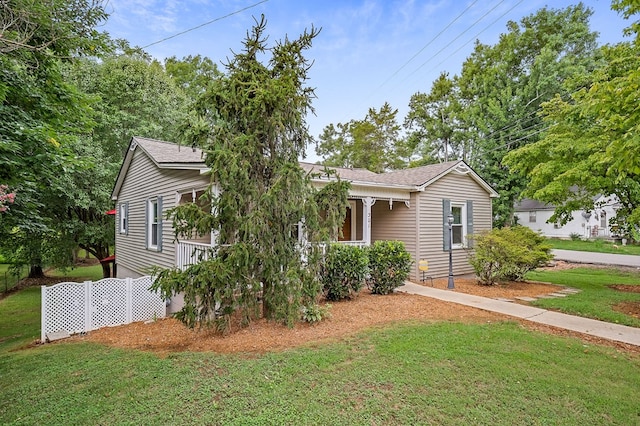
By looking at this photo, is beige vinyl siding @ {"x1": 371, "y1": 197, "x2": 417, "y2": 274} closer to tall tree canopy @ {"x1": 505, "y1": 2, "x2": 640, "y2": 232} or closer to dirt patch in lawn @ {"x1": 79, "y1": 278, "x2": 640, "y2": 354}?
dirt patch in lawn @ {"x1": 79, "y1": 278, "x2": 640, "y2": 354}

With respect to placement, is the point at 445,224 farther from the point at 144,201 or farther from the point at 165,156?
the point at 144,201

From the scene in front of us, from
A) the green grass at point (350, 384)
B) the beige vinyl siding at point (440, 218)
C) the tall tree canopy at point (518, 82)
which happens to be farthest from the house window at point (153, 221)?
the tall tree canopy at point (518, 82)

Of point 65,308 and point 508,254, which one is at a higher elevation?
point 508,254

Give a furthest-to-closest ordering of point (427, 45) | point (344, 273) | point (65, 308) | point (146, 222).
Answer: point (427, 45), point (146, 222), point (344, 273), point (65, 308)

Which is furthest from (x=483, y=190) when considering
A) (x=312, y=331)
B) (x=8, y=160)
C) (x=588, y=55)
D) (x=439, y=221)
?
(x=588, y=55)

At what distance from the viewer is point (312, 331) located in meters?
5.36

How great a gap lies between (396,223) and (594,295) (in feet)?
17.8

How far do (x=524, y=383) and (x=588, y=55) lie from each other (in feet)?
88.6

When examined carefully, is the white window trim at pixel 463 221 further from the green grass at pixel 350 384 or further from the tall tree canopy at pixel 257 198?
the tall tree canopy at pixel 257 198

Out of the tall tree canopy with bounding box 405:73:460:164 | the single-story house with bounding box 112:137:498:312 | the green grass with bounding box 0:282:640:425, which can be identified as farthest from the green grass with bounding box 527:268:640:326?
the tall tree canopy with bounding box 405:73:460:164

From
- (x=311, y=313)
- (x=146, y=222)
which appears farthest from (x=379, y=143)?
(x=311, y=313)

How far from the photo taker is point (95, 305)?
6906 mm

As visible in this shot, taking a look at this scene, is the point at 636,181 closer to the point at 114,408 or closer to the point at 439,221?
the point at 439,221

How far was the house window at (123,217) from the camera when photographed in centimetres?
1272
